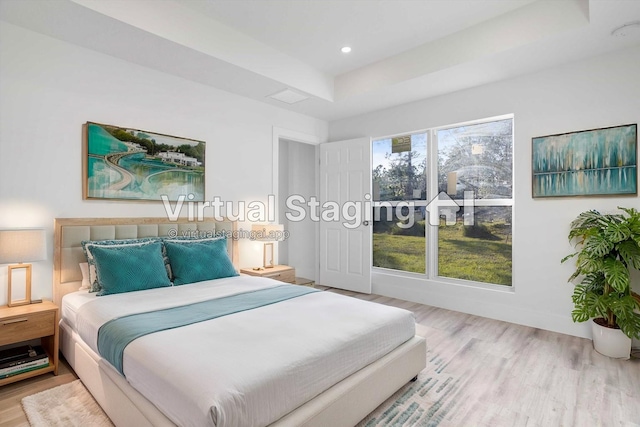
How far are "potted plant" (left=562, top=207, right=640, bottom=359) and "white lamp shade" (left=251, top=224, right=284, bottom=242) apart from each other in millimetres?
2981

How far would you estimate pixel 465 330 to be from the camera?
338 centimetres

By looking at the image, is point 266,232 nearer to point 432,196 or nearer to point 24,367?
point 432,196

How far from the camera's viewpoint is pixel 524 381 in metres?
2.37

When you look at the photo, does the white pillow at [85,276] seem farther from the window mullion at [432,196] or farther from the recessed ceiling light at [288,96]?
the window mullion at [432,196]

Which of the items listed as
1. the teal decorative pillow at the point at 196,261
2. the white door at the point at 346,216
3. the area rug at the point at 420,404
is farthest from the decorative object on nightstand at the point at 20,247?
the white door at the point at 346,216

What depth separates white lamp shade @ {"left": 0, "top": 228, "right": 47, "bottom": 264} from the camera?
2281 millimetres

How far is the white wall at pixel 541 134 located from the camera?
3.03 metres

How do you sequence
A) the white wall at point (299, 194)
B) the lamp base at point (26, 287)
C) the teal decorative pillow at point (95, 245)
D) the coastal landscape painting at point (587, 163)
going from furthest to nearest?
the white wall at point (299, 194)
the coastal landscape painting at point (587, 163)
the teal decorative pillow at point (95, 245)
the lamp base at point (26, 287)

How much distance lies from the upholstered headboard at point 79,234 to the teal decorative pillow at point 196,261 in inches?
11.9

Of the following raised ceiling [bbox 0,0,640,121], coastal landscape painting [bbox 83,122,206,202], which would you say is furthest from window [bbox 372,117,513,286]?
coastal landscape painting [bbox 83,122,206,202]

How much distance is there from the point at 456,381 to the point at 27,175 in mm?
3617

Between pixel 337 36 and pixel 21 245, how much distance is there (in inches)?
125

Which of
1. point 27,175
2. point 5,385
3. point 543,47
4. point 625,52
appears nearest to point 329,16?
point 543,47

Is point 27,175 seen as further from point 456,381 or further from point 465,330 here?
point 465,330
